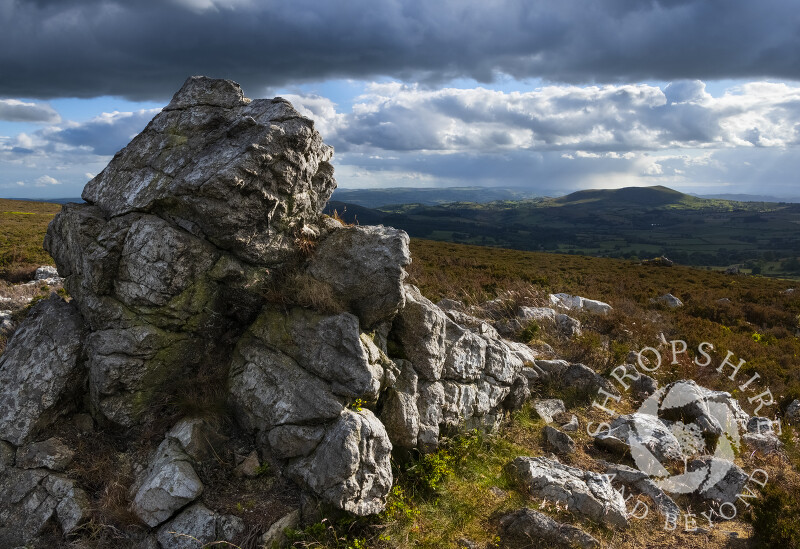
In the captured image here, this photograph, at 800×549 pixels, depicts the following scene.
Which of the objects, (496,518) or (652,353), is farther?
(652,353)

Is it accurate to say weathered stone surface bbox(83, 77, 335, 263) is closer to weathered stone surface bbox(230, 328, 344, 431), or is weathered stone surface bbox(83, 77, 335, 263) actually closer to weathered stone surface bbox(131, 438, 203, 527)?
weathered stone surface bbox(230, 328, 344, 431)

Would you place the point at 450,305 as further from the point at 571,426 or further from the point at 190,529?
the point at 190,529

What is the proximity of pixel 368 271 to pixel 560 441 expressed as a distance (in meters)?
6.03

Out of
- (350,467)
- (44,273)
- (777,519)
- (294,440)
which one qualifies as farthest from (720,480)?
(44,273)

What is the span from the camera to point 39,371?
8.45 meters

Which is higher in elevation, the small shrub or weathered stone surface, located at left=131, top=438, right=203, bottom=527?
weathered stone surface, located at left=131, top=438, right=203, bottom=527

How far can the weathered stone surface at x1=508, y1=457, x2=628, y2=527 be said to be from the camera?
8172mm

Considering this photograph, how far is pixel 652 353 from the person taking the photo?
16469 millimetres

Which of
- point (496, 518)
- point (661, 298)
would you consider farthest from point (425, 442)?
point (661, 298)

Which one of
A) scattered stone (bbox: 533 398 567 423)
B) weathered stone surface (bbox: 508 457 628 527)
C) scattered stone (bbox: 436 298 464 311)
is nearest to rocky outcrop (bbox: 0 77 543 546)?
weathered stone surface (bbox: 508 457 628 527)

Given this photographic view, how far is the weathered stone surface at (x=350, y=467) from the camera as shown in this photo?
7.20 meters

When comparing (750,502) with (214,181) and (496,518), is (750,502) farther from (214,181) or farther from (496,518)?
(214,181)

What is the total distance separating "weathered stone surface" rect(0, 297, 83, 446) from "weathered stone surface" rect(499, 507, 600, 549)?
8378 mm

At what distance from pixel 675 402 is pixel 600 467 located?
12.6ft
